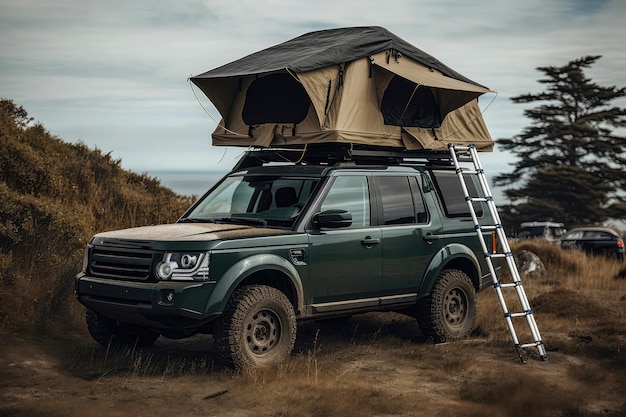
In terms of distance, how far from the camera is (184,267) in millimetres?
7984

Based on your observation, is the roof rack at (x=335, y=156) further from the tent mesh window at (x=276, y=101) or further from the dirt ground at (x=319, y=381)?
the dirt ground at (x=319, y=381)

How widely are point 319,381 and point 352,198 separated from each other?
7.67ft

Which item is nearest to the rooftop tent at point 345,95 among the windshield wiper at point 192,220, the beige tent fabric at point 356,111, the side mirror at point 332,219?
the beige tent fabric at point 356,111

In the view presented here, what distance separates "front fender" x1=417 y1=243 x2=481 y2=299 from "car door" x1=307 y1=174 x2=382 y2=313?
0.84 m

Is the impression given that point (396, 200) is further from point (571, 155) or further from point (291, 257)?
point (571, 155)

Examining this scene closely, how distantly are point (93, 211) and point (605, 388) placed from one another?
393 inches

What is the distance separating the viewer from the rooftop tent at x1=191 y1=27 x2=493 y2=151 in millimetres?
9719

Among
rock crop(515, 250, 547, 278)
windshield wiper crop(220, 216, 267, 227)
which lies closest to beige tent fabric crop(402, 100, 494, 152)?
windshield wiper crop(220, 216, 267, 227)

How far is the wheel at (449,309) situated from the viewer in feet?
33.7

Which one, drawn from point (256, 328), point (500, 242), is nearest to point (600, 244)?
point (500, 242)

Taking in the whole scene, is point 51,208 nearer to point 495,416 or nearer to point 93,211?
point 93,211

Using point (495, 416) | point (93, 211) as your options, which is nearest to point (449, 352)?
point (495, 416)

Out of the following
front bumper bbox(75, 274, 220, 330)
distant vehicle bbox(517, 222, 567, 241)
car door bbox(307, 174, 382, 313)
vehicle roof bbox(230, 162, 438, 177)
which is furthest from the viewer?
distant vehicle bbox(517, 222, 567, 241)

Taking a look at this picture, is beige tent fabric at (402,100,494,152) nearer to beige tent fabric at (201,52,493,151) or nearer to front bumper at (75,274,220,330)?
beige tent fabric at (201,52,493,151)
